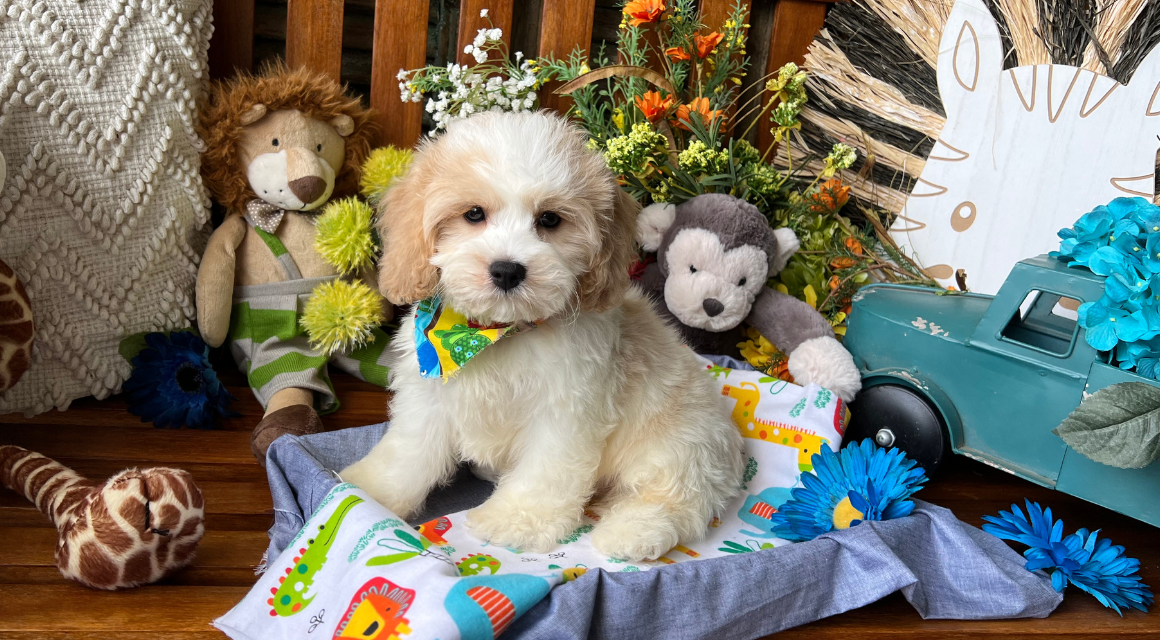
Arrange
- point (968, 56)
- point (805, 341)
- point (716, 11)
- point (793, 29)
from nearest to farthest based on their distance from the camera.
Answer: point (805, 341) → point (968, 56) → point (716, 11) → point (793, 29)

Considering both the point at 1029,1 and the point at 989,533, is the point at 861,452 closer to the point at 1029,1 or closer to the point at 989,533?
the point at 989,533

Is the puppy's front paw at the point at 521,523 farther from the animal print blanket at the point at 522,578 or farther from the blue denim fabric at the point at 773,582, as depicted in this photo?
the blue denim fabric at the point at 773,582

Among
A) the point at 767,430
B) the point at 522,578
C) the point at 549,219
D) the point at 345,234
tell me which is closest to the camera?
the point at 522,578

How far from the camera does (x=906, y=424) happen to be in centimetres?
254

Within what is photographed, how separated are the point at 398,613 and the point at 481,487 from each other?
0.87m

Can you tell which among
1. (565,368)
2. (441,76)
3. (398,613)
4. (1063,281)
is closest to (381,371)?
(441,76)

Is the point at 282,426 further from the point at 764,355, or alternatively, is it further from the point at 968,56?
the point at 968,56

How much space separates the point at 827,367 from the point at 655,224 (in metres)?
0.74

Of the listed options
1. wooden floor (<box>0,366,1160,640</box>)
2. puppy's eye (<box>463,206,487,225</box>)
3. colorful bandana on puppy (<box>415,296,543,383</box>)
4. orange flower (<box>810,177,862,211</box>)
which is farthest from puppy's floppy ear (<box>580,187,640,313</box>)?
orange flower (<box>810,177,862,211</box>)

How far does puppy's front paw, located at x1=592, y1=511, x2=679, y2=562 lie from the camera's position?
1888 mm

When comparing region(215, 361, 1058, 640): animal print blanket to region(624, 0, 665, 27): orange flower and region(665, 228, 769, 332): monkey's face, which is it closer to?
region(665, 228, 769, 332): monkey's face

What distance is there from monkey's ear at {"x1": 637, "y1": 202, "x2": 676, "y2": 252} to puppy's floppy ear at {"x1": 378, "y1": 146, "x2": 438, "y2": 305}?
111 centimetres

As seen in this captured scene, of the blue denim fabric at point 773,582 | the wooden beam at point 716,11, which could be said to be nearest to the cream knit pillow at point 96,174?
the blue denim fabric at point 773,582

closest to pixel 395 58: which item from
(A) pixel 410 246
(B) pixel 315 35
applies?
(B) pixel 315 35
